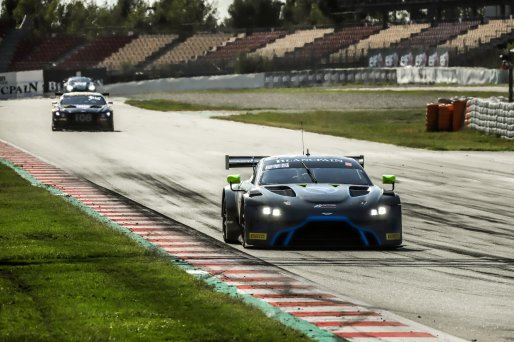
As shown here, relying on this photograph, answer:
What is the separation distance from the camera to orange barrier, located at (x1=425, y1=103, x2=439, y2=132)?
45.4m

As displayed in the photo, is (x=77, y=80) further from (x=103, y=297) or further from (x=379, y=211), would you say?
(x=103, y=297)

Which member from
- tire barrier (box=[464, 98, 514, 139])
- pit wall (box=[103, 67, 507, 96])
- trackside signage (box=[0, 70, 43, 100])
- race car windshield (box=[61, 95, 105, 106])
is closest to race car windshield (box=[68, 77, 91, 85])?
trackside signage (box=[0, 70, 43, 100])

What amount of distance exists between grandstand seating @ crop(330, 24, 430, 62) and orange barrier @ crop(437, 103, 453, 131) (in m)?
49.2

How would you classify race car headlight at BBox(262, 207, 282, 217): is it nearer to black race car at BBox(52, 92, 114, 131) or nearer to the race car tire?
the race car tire

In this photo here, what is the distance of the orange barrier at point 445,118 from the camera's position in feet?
149

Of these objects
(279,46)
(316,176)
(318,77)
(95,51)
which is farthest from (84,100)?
(95,51)

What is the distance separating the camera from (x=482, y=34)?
89688mm

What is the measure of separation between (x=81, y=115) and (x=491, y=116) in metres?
15.7

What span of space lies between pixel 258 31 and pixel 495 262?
106548 mm

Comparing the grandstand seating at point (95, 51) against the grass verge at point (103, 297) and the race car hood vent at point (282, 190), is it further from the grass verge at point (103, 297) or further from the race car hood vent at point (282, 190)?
the race car hood vent at point (282, 190)

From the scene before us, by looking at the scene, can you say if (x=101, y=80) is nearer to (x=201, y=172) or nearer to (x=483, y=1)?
(x=483, y=1)

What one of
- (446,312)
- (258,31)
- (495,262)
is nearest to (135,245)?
(495,262)

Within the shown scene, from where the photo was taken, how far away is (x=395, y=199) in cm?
1630

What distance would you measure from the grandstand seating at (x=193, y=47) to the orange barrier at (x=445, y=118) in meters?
63.0
